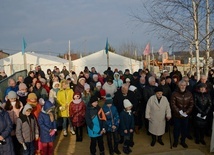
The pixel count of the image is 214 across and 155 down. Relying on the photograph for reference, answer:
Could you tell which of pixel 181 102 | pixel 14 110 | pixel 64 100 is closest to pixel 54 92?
pixel 64 100

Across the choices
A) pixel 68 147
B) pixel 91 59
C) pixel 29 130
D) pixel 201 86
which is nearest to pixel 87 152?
pixel 68 147

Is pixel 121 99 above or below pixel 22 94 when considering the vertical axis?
below

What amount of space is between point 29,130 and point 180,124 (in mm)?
3927

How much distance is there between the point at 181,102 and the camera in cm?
635

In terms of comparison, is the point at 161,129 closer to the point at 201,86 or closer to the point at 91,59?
the point at 201,86

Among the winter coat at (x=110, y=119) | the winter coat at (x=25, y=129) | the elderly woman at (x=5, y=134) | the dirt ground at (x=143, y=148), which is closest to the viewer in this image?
the elderly woman at (x=5, y=134)

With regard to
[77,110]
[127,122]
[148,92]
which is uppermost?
[148,92]

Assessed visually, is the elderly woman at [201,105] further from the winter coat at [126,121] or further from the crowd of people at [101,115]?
the winter coat at [126,121]

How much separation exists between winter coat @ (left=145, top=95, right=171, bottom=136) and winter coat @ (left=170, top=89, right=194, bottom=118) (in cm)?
18

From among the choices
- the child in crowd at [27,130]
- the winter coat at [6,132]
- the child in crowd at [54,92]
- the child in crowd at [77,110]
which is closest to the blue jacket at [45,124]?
the child in crowd at [27,130]

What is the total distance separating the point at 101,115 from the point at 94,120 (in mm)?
215

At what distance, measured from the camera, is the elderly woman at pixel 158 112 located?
6.40 m

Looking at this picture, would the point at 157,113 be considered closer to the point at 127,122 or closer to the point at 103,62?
the point at 127,122

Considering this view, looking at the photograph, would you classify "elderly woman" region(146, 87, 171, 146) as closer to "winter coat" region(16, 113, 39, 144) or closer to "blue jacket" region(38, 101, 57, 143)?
"blue jacket" region(38, 101, 57, 143)
